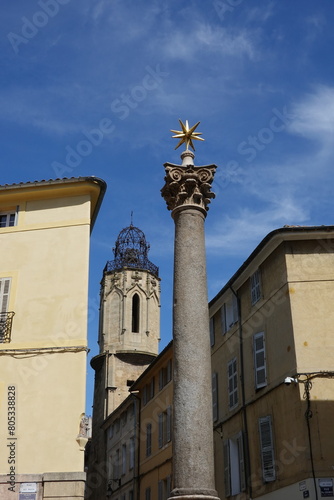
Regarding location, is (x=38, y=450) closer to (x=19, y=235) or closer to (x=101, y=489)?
(x=19, y=235)

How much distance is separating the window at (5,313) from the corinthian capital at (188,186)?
A: 7293mm

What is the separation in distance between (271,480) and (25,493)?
21.8 ft

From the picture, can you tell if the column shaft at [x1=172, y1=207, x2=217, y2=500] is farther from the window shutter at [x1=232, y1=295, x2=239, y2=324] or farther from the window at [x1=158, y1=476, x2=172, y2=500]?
the window at [x1=158, y1=476, x2=172, y2=500]

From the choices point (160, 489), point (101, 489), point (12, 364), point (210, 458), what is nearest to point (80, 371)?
point (12, 364)

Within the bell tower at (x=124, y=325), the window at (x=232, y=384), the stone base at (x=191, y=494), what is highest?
the bell tower at (x=124, y=325)

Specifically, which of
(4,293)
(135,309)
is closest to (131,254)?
(135,309)

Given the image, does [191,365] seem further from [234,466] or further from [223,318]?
[223,318]

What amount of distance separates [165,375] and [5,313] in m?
14.8

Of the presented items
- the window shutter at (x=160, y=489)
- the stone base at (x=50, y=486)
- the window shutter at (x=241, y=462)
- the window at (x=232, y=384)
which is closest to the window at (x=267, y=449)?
the window shutter at (x=241, y=462)

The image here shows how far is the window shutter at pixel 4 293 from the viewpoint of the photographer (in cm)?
1805

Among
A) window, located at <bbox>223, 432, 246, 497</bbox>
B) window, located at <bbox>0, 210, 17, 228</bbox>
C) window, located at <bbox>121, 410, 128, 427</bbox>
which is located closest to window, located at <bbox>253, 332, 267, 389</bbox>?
window, located at <bbox>223, 432, 246, 497</bbox>

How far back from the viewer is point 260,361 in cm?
1966

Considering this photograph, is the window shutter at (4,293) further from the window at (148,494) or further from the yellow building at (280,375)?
the window at (148,494)

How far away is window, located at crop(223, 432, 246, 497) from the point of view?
790 inches
